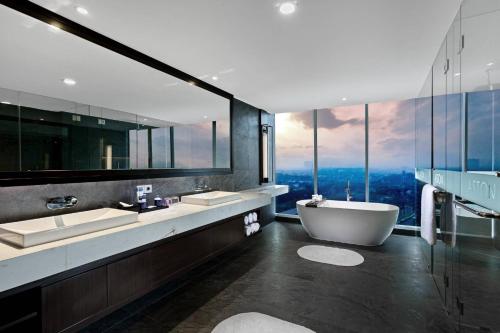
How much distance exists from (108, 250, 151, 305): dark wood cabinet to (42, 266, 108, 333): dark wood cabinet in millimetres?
56

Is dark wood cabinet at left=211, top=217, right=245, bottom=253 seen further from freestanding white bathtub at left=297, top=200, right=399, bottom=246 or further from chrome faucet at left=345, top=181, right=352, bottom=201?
chrome faucet at left=345, top=181, right=352, bottom=201

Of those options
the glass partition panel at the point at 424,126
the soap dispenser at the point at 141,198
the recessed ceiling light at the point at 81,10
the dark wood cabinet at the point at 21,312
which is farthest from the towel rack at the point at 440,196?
the recessed ceiling light at the point at 81,10

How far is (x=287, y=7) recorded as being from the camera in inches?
69.8

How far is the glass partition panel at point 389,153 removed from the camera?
4.78 metres

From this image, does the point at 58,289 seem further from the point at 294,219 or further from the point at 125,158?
the point at 294,219

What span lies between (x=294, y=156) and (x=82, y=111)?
178 inches

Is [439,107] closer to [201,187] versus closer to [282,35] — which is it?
[282,35]

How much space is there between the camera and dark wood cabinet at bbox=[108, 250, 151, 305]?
75.1 inches

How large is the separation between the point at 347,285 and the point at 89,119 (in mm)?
3187

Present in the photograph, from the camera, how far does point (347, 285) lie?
2777mm

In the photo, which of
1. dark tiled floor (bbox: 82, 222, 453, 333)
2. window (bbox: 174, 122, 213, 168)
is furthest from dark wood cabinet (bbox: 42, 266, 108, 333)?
window (bbox: 174, 122, 213, 168)

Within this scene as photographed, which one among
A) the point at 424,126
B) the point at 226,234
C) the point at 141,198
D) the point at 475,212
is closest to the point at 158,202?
the point at 141,198

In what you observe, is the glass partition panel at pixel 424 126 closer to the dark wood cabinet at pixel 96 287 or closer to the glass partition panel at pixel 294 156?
the glass partition panel at pixel 294 156


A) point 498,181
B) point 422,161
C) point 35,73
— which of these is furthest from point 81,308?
point 422,161
